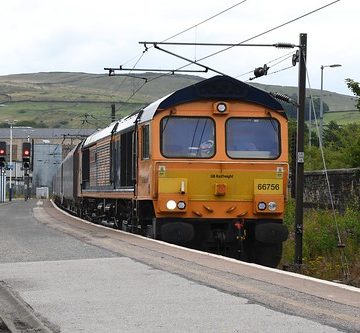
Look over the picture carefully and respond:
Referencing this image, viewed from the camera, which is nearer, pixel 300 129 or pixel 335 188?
pixel 300 129

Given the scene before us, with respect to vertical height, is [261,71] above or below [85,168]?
above

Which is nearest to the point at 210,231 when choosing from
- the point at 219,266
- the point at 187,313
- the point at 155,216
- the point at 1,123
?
the point at 155,216

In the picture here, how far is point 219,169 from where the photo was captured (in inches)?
636

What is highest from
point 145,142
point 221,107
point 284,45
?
point 284,45

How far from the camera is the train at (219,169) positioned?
15984 mm

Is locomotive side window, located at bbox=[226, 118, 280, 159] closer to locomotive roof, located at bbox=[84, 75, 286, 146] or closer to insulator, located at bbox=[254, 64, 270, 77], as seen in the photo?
locomotive roof, located at bbox=[84, 75, 286, 146]

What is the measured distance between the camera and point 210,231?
1630 centimetres

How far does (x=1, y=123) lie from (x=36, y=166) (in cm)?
8282

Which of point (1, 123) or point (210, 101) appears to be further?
point (1, 123)

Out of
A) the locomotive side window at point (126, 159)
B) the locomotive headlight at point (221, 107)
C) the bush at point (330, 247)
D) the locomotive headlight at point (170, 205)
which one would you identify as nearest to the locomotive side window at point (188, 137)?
the locomotive headlight at point (221, 107)

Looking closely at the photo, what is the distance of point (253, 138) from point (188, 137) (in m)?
1.37

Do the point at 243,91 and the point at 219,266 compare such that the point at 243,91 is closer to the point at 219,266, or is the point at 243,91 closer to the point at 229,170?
the point at 229,170

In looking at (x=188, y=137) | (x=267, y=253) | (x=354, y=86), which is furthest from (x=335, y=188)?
(x=188, y=137)

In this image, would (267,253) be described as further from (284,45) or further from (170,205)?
(284,45)
